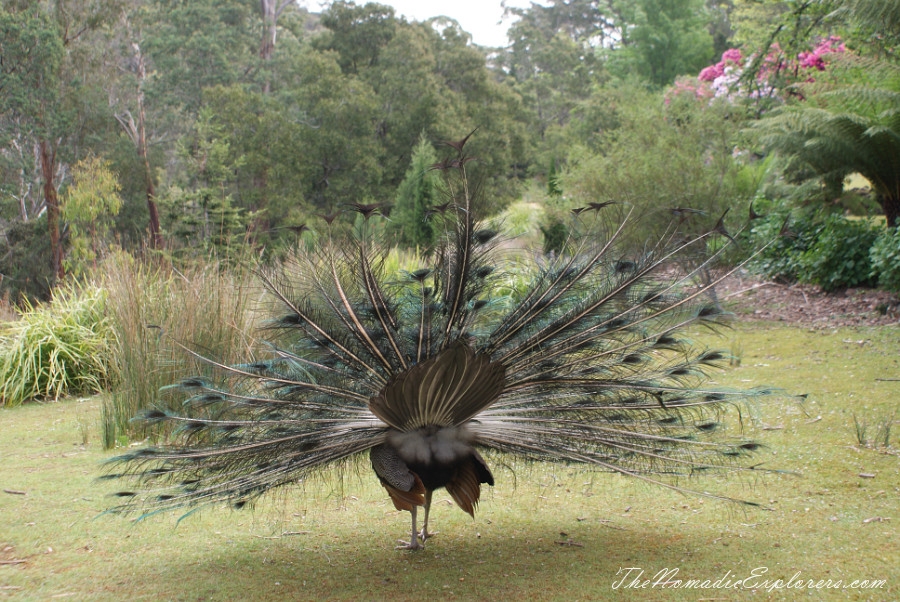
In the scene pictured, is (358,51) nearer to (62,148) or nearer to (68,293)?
(62,148)

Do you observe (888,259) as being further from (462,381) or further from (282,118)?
(282,118)

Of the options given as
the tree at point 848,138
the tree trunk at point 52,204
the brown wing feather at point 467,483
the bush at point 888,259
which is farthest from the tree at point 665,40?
the brown wing feather at point 467,483

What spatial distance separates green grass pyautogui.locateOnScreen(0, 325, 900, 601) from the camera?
4.03 metres

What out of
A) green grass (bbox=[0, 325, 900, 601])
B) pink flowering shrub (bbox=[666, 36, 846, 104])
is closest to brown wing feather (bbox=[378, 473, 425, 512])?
green grass (bbox=[0, 325, 900, 601])

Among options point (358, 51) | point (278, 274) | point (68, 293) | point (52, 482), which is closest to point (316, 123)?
point (358, 51)

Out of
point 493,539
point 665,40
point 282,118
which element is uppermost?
point 665,40

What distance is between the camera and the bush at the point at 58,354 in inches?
456

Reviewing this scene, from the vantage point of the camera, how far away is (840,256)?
13.7m

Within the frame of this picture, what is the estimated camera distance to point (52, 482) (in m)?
Result: 6.47

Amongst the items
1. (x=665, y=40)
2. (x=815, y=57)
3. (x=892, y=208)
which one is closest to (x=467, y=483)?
(x=892, y=208)

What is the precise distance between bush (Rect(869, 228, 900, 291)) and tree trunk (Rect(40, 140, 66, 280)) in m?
25.9

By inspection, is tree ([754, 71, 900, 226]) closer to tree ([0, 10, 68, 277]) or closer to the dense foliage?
the dense foliage

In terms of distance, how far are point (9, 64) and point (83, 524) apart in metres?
28.3

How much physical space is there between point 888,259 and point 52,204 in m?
27.8
